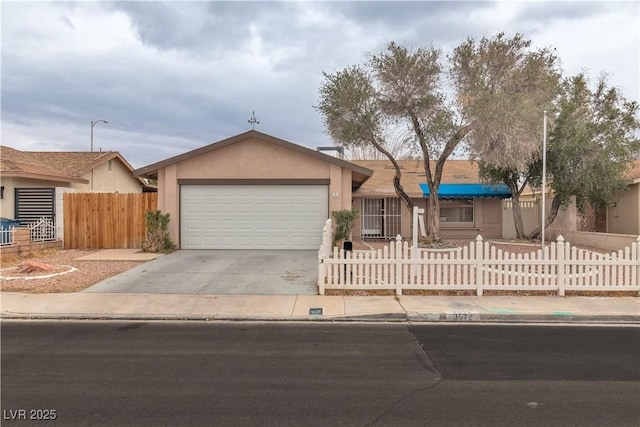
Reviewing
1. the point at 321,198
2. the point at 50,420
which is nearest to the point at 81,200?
the point at 321,198

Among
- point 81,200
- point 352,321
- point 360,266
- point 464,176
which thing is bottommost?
point 352,321

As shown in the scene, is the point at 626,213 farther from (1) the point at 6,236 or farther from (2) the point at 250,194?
(1) the point at 6,236

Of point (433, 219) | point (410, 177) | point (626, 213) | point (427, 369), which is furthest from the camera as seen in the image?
point (410, 177)

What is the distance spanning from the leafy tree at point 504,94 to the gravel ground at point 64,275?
39.1ft

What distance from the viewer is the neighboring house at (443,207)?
2122cm

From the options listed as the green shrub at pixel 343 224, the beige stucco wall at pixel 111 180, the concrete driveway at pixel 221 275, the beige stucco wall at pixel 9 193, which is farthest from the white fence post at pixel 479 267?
the beige stucco wall at pixel 111 180

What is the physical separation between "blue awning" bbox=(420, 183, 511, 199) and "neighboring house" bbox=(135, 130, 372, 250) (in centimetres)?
684

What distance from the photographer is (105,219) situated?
1616 centimetres

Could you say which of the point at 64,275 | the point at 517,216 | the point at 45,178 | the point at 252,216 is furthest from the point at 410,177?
the point at 64,275

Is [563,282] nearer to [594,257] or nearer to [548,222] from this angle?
[594,257]

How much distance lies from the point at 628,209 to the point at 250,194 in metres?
16.7

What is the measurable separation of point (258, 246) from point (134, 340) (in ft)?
30.7

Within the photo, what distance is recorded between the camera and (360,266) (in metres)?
9.18

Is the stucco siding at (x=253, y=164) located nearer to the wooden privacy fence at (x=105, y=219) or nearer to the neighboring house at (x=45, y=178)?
the wooden privacy fence at (x=105, y=219)
